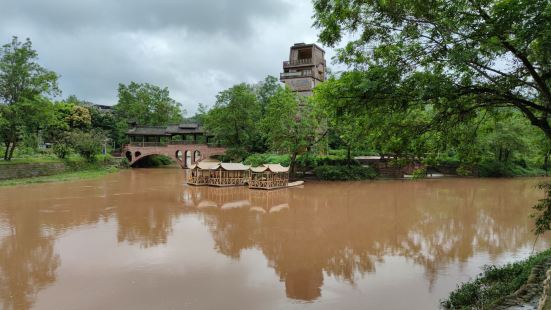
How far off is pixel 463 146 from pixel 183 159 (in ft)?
141

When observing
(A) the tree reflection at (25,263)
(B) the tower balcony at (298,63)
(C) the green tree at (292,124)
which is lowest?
(A) the tree reflection at (25,263)

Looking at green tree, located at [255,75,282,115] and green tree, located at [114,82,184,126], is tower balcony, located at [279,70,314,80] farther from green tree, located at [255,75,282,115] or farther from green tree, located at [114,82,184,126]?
green tree, located at [114,82,184,126]

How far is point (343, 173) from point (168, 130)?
88.1 feet

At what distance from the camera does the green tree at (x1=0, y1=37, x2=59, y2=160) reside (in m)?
28.7

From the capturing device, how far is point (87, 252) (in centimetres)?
1045

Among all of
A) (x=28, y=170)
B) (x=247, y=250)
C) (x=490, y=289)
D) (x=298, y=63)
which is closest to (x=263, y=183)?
(x=247, y=250)

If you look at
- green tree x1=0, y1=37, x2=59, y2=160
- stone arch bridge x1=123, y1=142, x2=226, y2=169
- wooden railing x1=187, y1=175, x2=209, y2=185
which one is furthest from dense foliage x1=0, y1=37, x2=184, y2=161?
wooden railing x1=187, y1=175, x2=209, y2=185

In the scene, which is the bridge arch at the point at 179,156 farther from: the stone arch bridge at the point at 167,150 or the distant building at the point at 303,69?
the distant building at the point at 303,69

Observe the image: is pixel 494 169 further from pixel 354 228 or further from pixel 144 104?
pixel 144 104

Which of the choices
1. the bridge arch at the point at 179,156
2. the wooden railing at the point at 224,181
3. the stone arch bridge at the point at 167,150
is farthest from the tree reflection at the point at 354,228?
the bridge arch at the point at 179,156

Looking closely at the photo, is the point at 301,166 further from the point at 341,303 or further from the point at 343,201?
the point at 341,303

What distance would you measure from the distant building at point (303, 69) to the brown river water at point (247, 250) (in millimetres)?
25682

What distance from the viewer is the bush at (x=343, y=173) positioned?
104 ft

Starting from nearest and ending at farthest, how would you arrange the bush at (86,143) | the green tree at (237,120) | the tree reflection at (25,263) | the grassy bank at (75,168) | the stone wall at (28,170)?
the tree reflection at (25,263)
the stone wall at (28,170)
the grassy bank at (75,168)
the bush at (86,143)
the green tree at (237,120)
